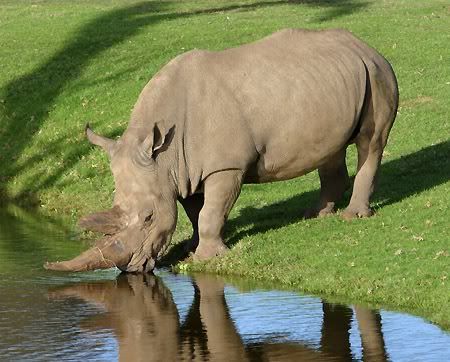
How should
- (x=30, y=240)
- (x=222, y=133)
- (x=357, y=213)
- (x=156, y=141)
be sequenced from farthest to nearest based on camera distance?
(x=30, y=240), (x=357, y=213), (x=222, y=133), (x=156, y=141)

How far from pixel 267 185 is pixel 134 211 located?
5.08 metres

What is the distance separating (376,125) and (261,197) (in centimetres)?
270

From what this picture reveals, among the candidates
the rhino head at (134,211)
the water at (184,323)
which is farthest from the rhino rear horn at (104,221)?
the water at (184,323)

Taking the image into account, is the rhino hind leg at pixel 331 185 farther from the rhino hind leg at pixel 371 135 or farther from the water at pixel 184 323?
the water at pixel 184 323

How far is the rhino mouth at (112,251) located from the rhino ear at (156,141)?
2.55ft

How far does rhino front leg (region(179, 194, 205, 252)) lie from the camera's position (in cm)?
1748

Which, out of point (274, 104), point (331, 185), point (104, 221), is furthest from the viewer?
point (331, 185)

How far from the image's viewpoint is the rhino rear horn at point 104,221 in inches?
640

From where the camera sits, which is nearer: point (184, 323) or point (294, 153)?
point (184, 323)

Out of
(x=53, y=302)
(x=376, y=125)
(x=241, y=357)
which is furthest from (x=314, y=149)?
(x=241, y=357)

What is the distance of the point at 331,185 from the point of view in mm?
18781

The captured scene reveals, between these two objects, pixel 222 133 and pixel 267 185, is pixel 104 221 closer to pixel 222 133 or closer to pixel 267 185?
pixel 222 133

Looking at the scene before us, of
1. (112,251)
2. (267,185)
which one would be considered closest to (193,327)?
(112,251)

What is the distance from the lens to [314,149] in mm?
17484
